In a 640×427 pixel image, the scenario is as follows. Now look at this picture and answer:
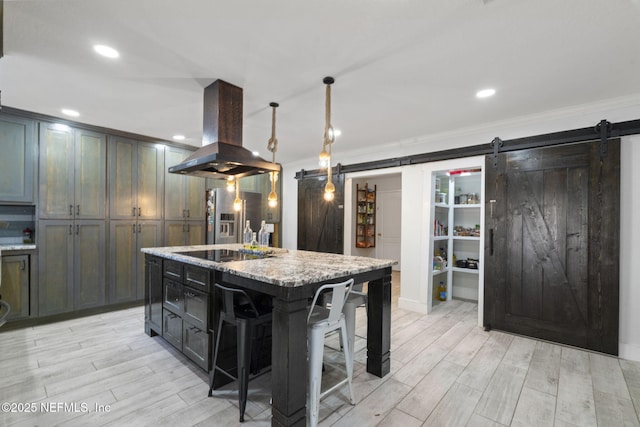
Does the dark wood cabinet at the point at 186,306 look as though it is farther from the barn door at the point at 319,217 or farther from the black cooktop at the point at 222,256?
the barn door at the point at 319,217

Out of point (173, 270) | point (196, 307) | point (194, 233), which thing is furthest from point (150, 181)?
point (196, 307)

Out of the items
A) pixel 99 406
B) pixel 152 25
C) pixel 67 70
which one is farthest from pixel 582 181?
pixel 67 70

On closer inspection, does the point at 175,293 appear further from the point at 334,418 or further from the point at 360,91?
the point at 360,91

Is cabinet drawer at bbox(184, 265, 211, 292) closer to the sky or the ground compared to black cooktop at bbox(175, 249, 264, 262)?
closer to the ground

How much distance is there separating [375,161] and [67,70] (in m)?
3.68

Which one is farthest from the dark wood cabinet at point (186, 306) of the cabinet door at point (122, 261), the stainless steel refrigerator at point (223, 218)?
the stainless steel refrigerator at point (223, 218)

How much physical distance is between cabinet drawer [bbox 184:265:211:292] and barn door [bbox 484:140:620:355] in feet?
10.2

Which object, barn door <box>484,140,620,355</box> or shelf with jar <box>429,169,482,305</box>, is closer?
barn door <box>484,140,620,355</box>

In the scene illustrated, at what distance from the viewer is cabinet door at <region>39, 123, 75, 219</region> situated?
3472 millimetres

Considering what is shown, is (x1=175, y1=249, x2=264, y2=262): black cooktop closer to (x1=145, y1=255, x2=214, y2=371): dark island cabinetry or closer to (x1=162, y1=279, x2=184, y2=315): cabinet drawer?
(x1=145, y1=255, x2=214, y2=371): dark island cabinetry

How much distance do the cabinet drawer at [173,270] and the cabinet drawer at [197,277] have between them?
4.2 inches

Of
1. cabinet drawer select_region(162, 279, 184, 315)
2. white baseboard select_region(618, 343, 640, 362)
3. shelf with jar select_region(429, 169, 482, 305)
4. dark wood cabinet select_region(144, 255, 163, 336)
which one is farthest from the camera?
shelf with jar select_region(429, 169, 482, 305)

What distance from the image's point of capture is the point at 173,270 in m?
2.72

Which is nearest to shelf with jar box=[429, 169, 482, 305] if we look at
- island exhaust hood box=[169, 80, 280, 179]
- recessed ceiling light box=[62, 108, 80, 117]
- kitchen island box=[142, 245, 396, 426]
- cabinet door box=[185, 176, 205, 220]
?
kitchen island box=[142, 245, 396, 426]
